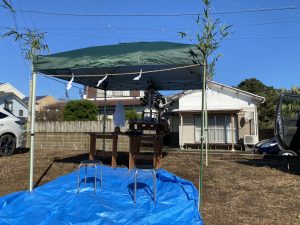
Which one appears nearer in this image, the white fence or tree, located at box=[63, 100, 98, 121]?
the white fence

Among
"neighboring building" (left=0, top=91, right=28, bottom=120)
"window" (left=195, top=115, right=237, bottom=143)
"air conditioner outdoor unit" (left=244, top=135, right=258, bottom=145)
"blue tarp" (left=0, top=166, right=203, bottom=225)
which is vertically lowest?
"blue tarp" (left=0, top=166, right=203, bottom=225)

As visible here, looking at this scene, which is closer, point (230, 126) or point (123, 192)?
point (123, 192)

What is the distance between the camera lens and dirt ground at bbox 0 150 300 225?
493 cm

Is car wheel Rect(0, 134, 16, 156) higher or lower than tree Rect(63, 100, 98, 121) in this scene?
lower

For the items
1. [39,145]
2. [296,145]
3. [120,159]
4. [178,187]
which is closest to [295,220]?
[178,187]

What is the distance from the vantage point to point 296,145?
8.04 meters

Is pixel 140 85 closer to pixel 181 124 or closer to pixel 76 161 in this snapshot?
pixel 76 161

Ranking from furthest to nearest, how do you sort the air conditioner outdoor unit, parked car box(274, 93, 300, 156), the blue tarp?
the air conditioner outdoor unit → parked car box(274, 93, 300, 156) → the blue tarp

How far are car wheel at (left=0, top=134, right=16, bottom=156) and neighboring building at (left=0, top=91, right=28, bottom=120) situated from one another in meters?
28.2

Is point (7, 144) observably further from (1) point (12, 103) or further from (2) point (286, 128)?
(1) point (12, 103)

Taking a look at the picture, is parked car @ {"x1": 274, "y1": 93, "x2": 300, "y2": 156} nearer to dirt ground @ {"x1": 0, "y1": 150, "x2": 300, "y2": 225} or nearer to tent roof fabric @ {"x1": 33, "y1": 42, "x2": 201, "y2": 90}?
dirt ground @ {"x1": 0, "y1": 150, "x2": 300, "y2": 225}

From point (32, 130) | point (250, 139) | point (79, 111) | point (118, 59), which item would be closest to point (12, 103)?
point (79, 111)

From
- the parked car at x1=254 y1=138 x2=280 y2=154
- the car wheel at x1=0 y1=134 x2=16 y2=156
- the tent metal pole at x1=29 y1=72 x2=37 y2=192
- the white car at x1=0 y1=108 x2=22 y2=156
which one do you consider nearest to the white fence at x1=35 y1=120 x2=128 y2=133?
the white car at x1=0 y1=108 x2=22 y2=156

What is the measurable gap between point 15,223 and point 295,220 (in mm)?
3735
